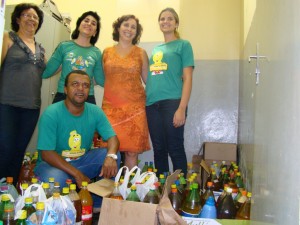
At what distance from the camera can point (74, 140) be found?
209 cm

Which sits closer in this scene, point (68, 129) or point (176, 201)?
point (176, 201)

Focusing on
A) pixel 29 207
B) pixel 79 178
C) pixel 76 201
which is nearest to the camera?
pixel 29 207

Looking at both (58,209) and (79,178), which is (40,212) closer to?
(58,209)

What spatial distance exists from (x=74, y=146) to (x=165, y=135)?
0.67 m

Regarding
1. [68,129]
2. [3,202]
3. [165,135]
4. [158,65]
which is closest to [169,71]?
[158,65]

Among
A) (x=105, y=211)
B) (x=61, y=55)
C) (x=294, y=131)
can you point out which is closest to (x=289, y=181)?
(x=294, y=131)

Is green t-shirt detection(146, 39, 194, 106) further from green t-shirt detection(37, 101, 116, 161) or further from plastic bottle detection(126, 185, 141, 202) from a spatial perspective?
plastic bottle detection(126, 185, 141, 202)

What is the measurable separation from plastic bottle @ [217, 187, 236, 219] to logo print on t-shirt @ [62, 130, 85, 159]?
3.11 feet

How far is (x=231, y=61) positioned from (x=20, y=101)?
237 centimetres

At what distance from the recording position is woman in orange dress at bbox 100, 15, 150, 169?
2.42m

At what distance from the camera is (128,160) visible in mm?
2480

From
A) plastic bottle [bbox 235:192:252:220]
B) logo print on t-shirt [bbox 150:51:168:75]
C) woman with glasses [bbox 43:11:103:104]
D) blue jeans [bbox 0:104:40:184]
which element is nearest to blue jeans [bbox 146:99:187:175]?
logo print on t-shirt [bbox 150:51:168:75]

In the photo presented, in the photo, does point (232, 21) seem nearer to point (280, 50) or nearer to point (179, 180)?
point (179, 180)

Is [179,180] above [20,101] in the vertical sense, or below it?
below
